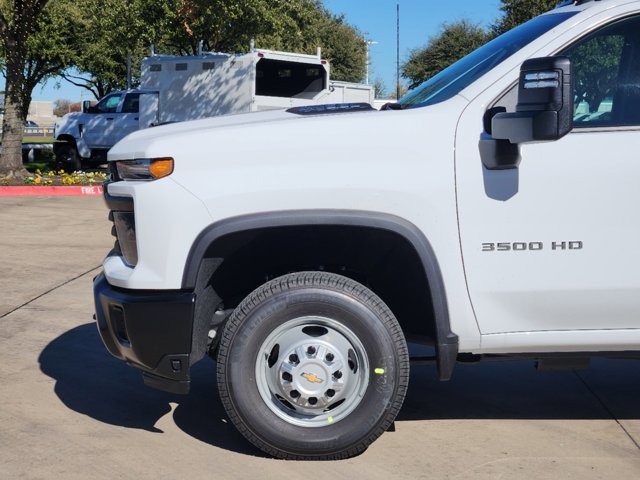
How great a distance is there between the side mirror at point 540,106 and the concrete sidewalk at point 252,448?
1518 mm

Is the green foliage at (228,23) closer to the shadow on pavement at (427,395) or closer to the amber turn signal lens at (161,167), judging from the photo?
the shadow on pavement at (427,395)

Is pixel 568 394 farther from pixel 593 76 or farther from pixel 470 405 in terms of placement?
pixel 593 76

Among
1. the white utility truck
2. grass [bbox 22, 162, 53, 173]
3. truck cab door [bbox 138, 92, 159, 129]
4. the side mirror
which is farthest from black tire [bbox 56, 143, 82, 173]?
the side mirror

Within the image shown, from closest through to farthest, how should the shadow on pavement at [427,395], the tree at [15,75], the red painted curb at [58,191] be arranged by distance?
the shadow on pavement at [427,395] < the red painted curb at [58,191] < the tree at [15,75]

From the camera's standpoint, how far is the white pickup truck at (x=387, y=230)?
4.12 metres

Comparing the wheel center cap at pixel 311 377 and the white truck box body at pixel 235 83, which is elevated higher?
the white truck box body at pixel 235 83

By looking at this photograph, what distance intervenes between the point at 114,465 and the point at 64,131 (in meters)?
20.7

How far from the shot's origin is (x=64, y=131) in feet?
78.5

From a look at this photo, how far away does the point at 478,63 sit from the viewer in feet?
15.3

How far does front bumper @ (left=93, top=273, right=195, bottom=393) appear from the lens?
416 centimetres

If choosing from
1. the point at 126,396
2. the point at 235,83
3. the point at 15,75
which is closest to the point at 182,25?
the point at 235,83

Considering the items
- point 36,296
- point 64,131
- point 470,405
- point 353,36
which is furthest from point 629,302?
point 353,36

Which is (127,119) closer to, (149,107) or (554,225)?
(149,107)

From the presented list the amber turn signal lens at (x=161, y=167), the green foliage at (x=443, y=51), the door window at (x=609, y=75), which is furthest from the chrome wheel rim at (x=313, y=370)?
the green foliage at (x=443, y=51)
